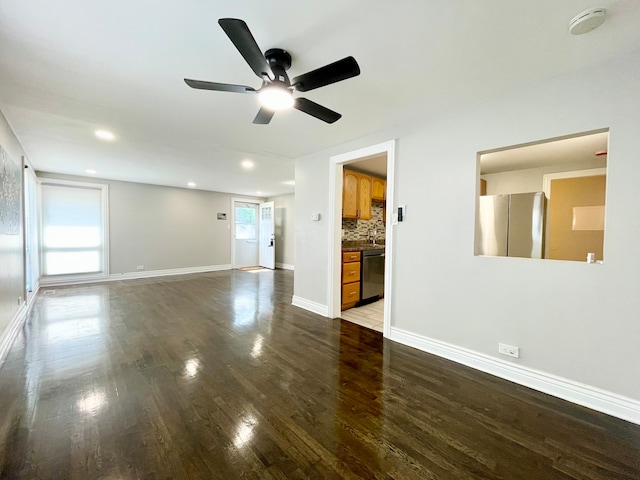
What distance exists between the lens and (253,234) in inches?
349

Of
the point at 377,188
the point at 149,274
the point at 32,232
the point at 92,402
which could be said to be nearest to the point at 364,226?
the point at 377,188

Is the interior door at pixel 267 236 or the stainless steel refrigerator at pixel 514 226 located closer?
the stainless steel refrigerator at pixel 514 226

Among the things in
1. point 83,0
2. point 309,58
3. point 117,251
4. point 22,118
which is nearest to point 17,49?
point 83,0

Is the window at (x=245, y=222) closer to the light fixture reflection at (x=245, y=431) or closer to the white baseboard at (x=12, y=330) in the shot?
the white baseboard at (x=12, y=330)

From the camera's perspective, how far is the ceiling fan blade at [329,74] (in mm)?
1461

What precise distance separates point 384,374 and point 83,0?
3128 mm

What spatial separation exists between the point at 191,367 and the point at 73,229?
563 centimetres

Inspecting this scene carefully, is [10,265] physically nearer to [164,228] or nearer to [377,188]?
[164,228]

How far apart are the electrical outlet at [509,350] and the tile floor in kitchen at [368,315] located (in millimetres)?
1313

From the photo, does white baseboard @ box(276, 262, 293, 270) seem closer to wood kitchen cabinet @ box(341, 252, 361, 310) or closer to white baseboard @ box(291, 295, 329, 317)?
white baseboard @ box(291, 295, 329, 317)

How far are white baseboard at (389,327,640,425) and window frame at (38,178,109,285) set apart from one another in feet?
22.6

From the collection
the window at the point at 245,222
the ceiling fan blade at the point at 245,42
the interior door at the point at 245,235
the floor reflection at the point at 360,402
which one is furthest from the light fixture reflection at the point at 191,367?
the window at the point at 245,222

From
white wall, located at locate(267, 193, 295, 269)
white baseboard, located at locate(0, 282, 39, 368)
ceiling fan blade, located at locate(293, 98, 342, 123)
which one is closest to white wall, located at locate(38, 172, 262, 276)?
white wall, located at locate(267, 193, 295, 269)

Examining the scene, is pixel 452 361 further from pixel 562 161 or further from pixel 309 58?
pixel 562 161
